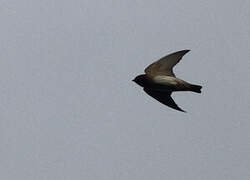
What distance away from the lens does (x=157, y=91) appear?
21.8 meters

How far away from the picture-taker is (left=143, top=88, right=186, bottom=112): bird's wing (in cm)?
2180

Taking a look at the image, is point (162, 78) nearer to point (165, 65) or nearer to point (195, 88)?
point (165, 65)

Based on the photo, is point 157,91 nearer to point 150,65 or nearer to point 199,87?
point 150,65

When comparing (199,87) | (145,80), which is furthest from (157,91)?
(199,87)

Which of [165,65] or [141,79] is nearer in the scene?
[165,65]

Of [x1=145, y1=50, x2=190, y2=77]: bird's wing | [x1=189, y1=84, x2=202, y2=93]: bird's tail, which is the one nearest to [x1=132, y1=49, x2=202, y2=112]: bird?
[x1=145, y1=50, x2=190, y2=77]: bird's wing

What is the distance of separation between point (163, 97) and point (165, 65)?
4.58 ft

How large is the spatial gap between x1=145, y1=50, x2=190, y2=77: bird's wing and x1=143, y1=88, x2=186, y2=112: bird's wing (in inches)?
29.7

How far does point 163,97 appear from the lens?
22.0m

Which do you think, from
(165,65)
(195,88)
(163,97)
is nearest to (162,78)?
(165,65)

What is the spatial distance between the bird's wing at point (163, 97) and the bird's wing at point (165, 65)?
75 cm

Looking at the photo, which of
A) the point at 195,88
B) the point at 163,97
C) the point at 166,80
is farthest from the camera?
the point at 163,97

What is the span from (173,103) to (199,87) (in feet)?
8.82

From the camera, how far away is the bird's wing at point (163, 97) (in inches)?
858
